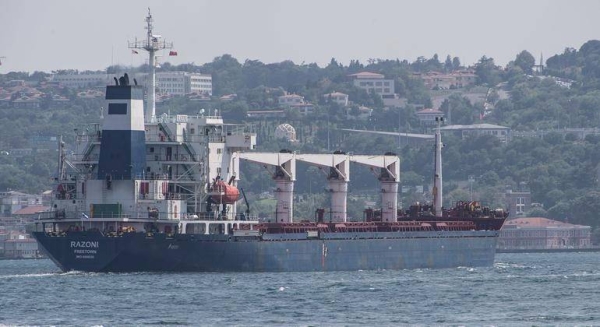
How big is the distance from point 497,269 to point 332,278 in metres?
22.4

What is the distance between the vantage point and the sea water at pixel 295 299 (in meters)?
86.0

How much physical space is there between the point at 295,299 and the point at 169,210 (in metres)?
18.4

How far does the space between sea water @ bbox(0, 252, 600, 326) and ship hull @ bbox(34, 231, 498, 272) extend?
94 cm

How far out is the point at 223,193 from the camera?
115m

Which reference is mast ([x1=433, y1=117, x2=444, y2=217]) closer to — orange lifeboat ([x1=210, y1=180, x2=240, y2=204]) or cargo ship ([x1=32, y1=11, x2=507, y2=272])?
cargo ship ([x1=32, y1=11, x2=507, y2=272])

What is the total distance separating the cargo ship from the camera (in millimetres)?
110438

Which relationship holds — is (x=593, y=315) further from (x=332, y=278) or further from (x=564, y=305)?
(x=332, y=278)

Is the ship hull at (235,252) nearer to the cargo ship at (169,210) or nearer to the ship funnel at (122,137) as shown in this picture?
the cargo ship at (169,210)

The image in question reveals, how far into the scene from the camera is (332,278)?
11206 cm

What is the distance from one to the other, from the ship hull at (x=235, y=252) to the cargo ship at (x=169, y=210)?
0.06 meters

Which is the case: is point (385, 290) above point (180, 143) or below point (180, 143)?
below

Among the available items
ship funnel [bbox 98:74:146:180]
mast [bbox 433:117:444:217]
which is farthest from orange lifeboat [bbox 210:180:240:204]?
mast [bbox 433:117:444:217]

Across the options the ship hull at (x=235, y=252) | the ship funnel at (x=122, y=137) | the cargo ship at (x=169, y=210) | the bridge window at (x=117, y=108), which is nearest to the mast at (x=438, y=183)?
A: the ship hull at (x=235, y=252)

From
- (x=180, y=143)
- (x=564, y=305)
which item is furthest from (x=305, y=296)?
(x=180, y=143)
